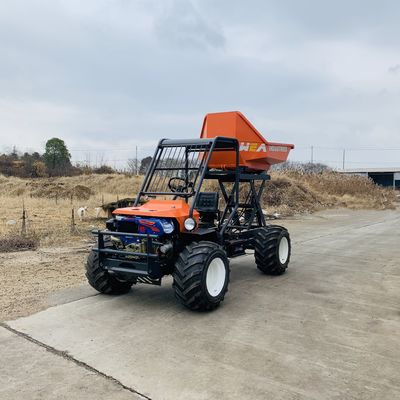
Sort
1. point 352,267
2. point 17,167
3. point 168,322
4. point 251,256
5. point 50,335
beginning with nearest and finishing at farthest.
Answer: point 50,335 < point 168,322 < point 352,267 < point 251,256 < point 17,167

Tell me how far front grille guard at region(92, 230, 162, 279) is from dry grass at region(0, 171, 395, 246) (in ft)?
15.2

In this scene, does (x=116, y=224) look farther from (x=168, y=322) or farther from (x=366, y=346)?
(x=366, y=346)

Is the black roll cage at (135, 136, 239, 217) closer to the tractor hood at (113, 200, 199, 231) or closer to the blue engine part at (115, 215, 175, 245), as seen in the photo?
the tractor hood at (113, 200, 199, 231)

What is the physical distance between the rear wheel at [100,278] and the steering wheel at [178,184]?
1539 millimetres

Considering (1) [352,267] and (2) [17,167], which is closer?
(1) [352,267]

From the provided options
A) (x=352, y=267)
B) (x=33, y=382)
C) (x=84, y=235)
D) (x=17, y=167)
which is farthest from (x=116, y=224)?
(x=17, y=167)

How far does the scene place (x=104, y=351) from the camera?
14.0 ft

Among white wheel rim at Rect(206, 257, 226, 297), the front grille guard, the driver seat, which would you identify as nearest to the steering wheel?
the driver seat

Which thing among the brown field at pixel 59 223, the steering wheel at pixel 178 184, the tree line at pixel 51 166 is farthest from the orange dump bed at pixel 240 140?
the tree line at pixel 51 166

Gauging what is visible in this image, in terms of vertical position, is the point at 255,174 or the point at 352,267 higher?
the point at 255,174

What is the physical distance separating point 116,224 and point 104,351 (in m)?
2.06

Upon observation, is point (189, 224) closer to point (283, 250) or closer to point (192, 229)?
point (192, 229)

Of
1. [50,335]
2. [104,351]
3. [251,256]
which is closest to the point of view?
[104,351]

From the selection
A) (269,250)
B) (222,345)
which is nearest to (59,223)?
(269,250)
